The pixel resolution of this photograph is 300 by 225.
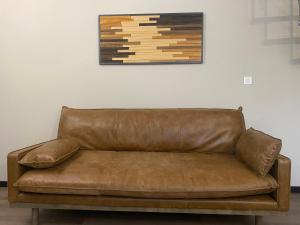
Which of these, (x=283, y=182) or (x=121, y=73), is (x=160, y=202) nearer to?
(x=283, y=182)

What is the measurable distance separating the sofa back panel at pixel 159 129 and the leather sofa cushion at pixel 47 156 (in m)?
0.40

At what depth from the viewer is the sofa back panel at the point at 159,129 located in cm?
255

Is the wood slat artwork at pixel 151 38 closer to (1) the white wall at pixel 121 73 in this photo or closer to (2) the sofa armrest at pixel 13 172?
(1) the white wall at pixel 121 73

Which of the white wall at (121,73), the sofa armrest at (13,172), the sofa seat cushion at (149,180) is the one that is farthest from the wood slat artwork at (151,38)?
the sofa armrest at (13,172)

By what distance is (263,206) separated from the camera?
1.92 metres

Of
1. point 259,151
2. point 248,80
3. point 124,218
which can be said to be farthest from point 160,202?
point 248,80

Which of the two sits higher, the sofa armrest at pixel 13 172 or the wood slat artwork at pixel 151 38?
the wood slat artwork at pixel 151 38

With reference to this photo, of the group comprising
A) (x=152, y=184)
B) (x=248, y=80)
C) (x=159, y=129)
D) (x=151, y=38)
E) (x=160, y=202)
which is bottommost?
(x=160, y=202)

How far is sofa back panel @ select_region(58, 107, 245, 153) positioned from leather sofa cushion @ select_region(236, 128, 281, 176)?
0.90ft

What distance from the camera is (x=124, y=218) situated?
230 centimetres

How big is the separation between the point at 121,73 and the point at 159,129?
0.75 metres

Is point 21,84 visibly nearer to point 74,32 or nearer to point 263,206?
point 74,32

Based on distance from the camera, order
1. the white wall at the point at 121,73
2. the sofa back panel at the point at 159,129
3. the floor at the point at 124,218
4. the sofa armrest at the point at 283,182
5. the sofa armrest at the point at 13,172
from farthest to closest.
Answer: the white wall at the point at 121,73, the sofa back panel at the point at 159,129, the floor at the point at 124,218, the sofa armrest at the point at 13,172, the sofa armrest at the point at 283,182

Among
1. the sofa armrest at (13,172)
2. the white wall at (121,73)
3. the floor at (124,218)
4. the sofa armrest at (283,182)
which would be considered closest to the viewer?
the sofa armrest at (283,182)
